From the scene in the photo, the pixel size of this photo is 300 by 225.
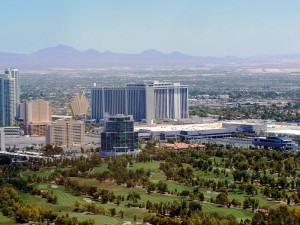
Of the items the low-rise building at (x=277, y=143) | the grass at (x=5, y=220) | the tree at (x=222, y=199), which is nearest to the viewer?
the grass at (x=5, y=220)

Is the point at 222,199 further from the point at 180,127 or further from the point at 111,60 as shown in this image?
→ the point at 111,60

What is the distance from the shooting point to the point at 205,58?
192 metres

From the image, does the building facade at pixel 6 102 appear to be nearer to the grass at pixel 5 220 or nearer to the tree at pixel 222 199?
the grass at pixel 5 220

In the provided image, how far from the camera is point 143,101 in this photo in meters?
54.0

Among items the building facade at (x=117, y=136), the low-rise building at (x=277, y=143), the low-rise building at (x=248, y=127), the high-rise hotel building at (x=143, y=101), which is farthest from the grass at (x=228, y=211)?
the high-rise hotel building at (x=143, y=101)

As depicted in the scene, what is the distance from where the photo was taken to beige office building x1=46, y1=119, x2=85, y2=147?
40062 mm

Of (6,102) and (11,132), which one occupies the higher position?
(6,102)

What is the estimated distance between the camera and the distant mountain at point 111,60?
15888 cm

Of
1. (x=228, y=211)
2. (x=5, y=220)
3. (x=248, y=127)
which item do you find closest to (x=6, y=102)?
(x=248, y=127)

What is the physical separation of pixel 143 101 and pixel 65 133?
14.5 metres

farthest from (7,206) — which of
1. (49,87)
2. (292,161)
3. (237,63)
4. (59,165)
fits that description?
(237,63)

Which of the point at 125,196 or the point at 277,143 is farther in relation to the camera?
the point at 277,143

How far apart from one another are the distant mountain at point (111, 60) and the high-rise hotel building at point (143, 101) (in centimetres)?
9304

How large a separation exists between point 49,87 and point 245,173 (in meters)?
79.1
